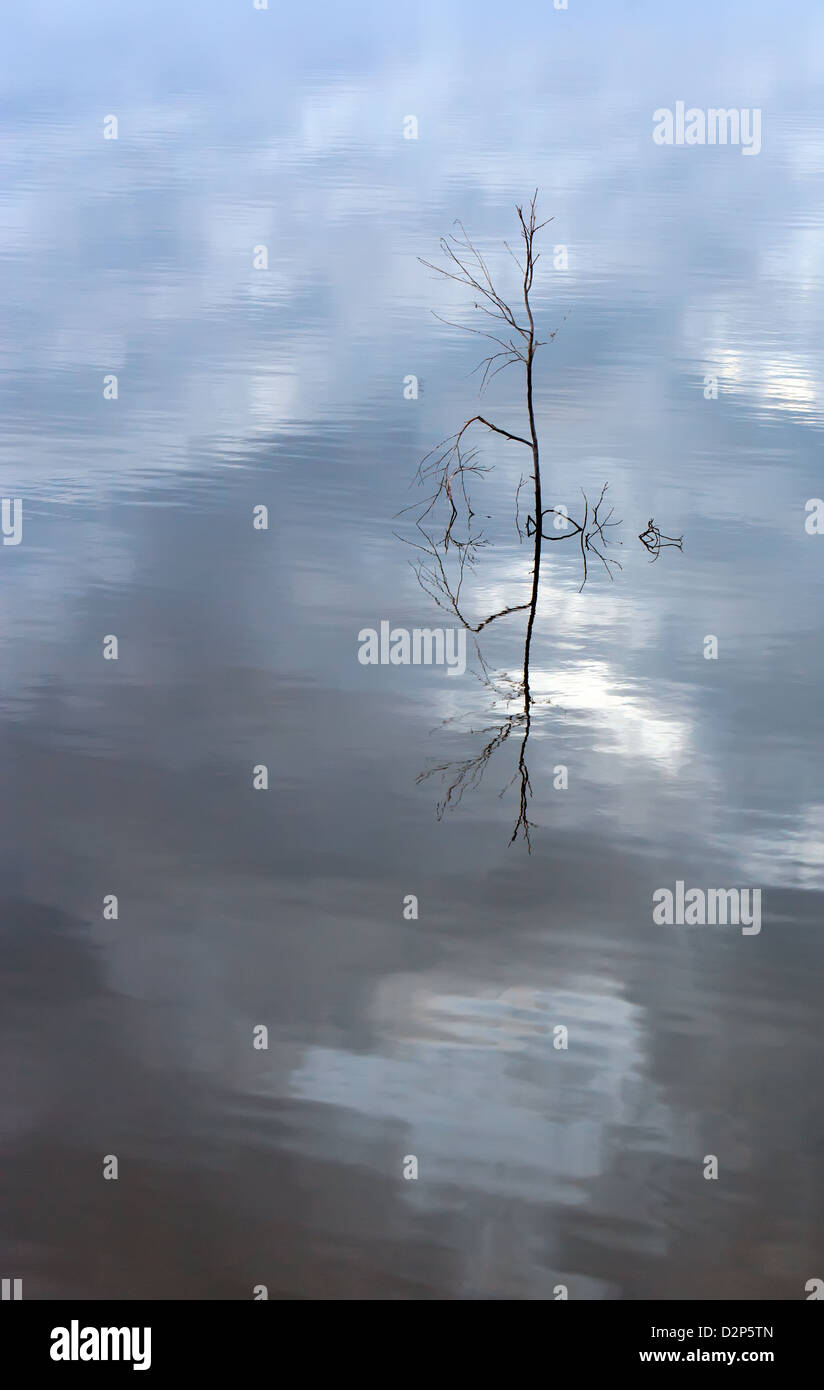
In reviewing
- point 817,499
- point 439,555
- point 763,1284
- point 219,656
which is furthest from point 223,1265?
point 817,499

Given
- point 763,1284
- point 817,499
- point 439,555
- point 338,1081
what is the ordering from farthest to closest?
1. point 817,499
2. point 439,555
3. point 338,1081
4. point 763,1284

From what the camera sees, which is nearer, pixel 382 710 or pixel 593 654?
pixel 382 710

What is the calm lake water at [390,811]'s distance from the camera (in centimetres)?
573

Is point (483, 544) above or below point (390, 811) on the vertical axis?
above

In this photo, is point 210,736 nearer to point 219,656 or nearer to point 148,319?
point 219,656

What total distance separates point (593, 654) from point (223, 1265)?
17.3ft

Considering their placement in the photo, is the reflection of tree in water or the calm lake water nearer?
the calm lake water

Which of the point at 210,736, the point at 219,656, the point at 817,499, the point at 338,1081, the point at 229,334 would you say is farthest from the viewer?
the point at 229,334

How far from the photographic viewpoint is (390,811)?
8.26m

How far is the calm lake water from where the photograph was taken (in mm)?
5734

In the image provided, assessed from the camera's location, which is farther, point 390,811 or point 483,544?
point 483,544

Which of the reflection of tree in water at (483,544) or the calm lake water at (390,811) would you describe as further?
the reflection of tree in water at (483,544)
